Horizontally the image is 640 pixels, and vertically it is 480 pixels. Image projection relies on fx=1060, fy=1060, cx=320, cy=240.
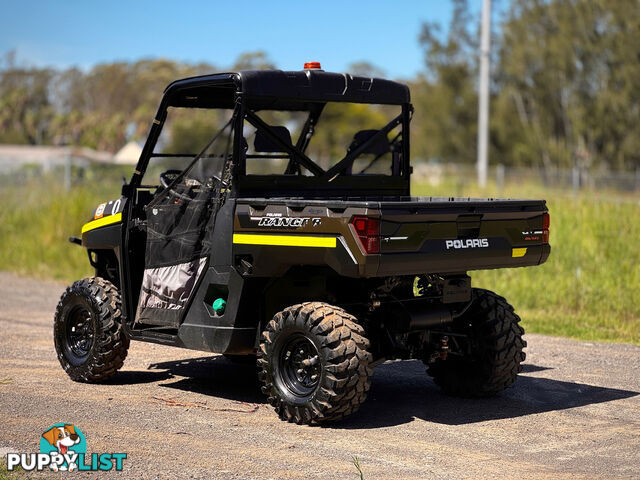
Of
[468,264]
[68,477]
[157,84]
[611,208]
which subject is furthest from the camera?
[157,84]

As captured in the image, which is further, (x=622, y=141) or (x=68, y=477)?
(x=622, y=141)

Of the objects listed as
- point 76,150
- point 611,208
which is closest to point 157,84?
→ point 76,150

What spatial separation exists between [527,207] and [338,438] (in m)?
2.20

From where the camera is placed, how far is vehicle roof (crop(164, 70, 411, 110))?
749cm

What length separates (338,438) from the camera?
22.0 feet

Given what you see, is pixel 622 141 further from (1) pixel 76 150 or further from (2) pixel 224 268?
(2) pixel 224 268

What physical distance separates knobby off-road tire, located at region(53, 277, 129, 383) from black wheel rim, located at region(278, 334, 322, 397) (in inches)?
67.9

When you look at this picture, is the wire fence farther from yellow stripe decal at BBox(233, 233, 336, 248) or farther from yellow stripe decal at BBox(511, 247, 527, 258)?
yellow stripe decal at BBox(233, 233, 336, 248)

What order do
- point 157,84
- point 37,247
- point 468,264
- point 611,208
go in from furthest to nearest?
point 157,84 → point 37,247 → point 611,208 → point 468,264

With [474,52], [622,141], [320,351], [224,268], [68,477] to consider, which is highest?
[474,52]

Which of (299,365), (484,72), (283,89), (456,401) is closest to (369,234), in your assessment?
(299,365)

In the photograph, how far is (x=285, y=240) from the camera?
275 inches

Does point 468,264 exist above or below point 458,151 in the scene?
below

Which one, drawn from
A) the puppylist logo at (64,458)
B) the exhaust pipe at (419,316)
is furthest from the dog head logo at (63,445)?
the exhaust pipe at (419,316)
